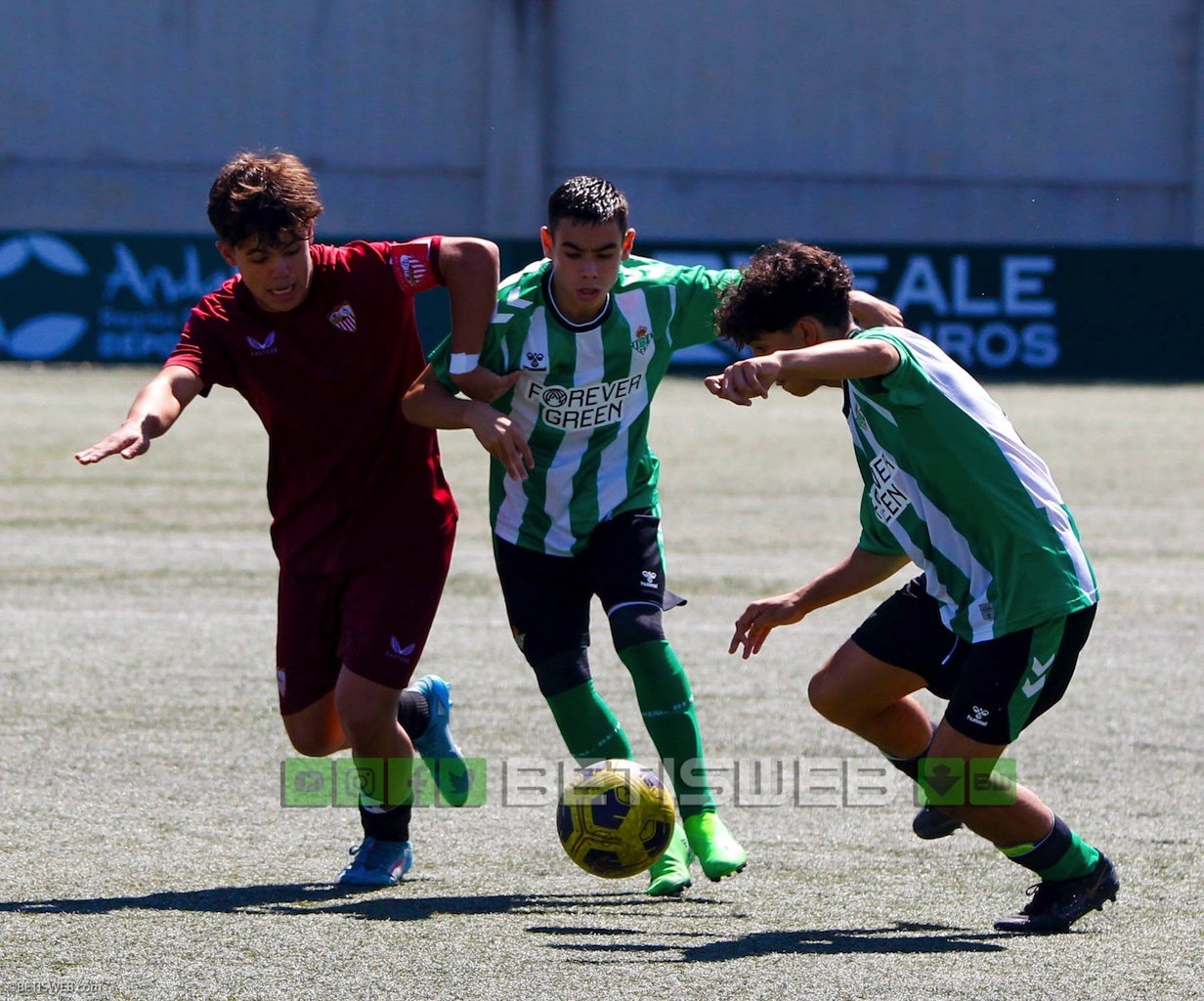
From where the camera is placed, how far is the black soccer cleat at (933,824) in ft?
15.0

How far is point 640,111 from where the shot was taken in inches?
1200

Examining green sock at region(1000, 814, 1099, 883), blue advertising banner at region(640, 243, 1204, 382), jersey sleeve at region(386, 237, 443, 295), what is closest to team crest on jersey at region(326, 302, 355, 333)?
jersey sleeve at region(386, 237, 443, 295)

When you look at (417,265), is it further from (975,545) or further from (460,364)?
(975,545)

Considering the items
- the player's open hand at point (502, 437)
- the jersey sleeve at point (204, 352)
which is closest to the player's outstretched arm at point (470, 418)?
the player's open hand at point (502, 437)

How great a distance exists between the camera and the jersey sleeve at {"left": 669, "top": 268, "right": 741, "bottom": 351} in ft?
16.0

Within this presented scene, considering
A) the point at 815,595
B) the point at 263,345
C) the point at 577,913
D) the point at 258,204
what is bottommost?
the point at 577,913

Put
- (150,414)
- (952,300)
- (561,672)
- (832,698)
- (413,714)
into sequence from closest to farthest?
(150,414), (832,698), (561,672), (413,714), (952,300)

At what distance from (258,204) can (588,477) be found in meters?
1.12

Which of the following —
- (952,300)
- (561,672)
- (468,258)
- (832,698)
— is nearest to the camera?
(832,698)

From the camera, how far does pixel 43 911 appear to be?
4121 mm

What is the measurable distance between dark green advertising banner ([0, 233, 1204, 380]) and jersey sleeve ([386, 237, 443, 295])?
740 inches

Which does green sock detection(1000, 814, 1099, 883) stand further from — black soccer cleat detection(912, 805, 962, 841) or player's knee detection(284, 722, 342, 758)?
player's knee detection(284, 722, 342, 758)

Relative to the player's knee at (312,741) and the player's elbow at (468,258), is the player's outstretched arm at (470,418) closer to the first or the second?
the player's elbow at (468,258)

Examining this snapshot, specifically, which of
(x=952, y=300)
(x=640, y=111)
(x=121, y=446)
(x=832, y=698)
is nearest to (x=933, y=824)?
(x=832, y=698)
